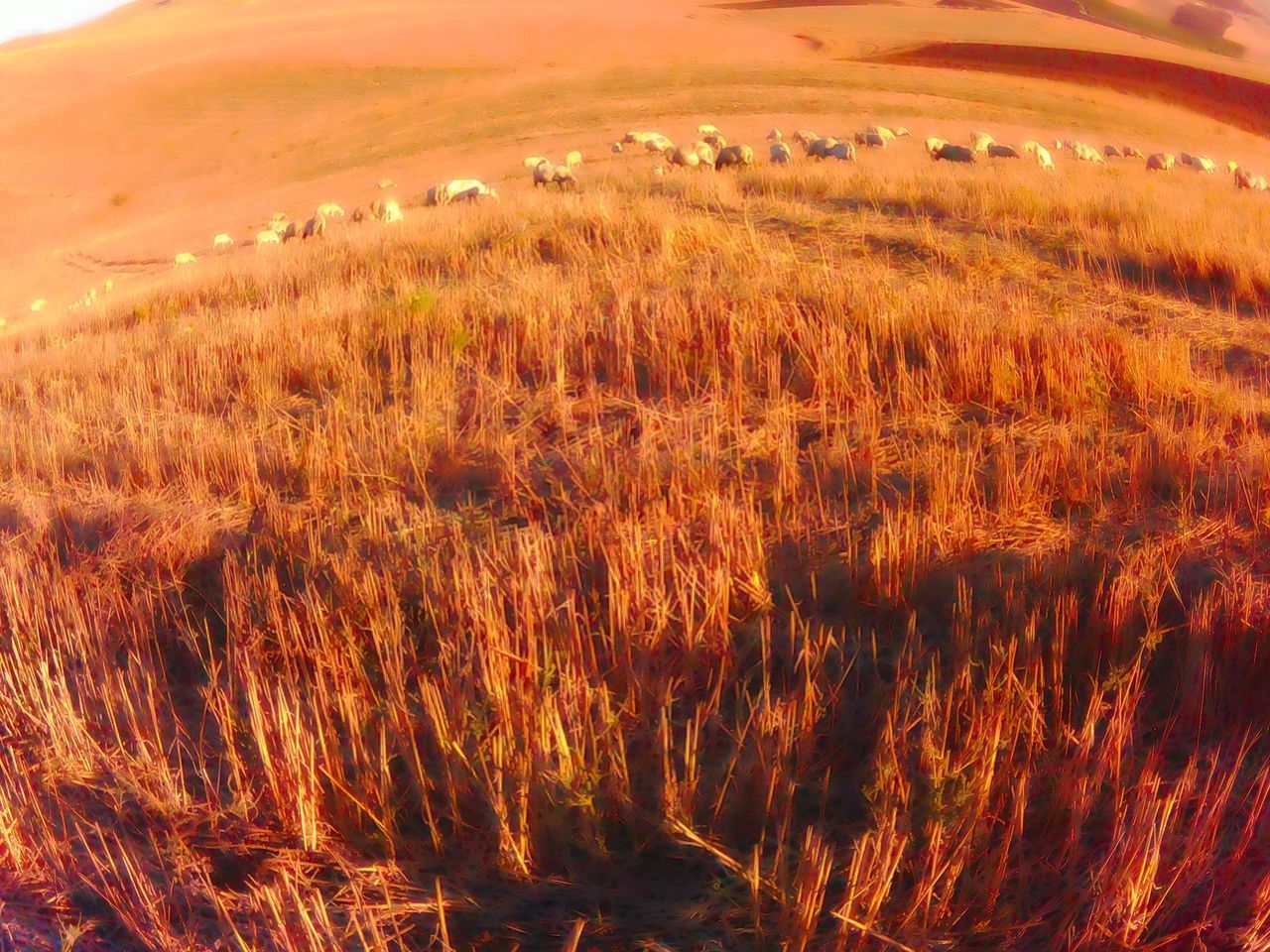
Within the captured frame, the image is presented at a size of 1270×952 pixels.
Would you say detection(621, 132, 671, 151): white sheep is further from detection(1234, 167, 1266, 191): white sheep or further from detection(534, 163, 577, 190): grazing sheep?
detection(1234, 167, 1266, 191): white sheep

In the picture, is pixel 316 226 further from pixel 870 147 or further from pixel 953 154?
pixel 953 154

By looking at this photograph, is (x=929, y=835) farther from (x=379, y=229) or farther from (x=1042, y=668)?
(x=379, y=229)

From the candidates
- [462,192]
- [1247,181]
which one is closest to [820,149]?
[462,192]

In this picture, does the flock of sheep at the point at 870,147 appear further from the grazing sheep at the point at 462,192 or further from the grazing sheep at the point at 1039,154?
the grazing sheep at the point at 462,192

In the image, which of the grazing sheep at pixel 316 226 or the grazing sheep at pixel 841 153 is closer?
the grazing sheep at pixel 841 153

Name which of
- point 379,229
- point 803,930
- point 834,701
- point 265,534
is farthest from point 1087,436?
point 379,229

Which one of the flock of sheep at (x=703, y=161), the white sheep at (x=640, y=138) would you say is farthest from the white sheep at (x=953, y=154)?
the white sheep at (x=640, y=138)
